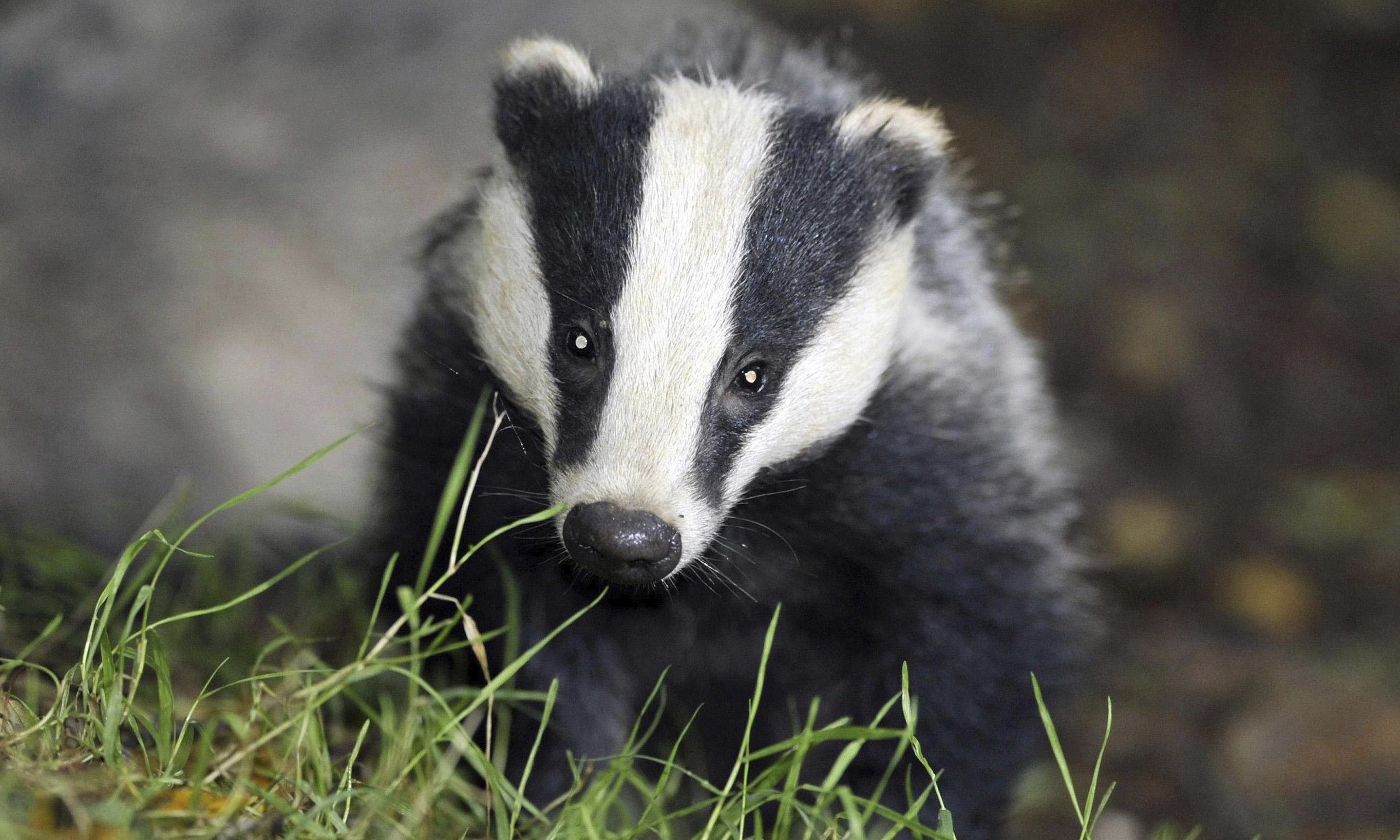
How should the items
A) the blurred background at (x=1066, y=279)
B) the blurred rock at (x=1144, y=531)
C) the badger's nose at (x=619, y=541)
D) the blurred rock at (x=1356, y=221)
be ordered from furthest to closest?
1. the blurred rock at (x=1356, y=221)
2. the blurred rock at (x=1144, y=531)
3. the blurred background at (x=1066, y=279)
4. the badger's nose at (x=619, y=541)

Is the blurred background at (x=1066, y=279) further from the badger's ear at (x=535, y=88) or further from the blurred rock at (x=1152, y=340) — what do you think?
the badger's ear at (x=535, y=88)

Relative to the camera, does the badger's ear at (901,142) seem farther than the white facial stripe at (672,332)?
Yes

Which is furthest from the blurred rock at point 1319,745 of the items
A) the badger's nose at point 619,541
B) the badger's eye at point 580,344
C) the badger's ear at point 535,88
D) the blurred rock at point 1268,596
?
the badger's ear at point 535,88

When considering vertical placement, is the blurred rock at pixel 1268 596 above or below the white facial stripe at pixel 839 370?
below

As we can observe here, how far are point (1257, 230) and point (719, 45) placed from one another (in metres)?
2.31

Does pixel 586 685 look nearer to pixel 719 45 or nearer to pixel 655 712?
pixel 655 712

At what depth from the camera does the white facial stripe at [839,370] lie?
2.07m

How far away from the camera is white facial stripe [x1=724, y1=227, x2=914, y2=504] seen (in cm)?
207

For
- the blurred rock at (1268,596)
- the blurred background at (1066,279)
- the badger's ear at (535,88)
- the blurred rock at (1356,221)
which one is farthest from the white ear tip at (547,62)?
the blurred rock at (1356,221)

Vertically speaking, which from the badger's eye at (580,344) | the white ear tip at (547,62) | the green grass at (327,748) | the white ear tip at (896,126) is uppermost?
the white ear tip at (896,126)

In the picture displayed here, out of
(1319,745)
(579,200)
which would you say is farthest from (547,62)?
(1319,745)

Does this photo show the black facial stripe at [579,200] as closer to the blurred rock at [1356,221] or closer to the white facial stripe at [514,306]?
the white facial stripe at [514,306]

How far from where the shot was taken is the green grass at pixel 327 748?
5.56 feet

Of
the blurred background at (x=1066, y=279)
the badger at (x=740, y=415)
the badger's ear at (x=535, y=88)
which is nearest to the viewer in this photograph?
the badger at (x=740, y=415)
